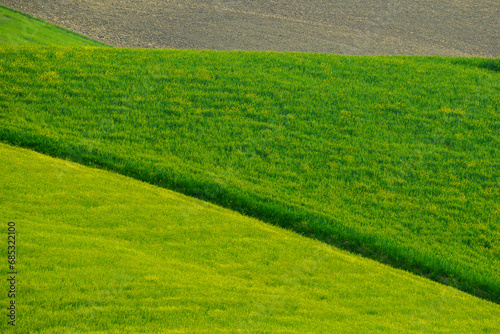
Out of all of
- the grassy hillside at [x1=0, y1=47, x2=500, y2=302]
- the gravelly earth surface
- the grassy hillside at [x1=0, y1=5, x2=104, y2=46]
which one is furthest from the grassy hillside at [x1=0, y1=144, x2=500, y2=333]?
the gravelly earth surface

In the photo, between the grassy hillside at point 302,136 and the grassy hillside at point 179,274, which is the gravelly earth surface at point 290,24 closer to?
the grassy hillside at point 302,136

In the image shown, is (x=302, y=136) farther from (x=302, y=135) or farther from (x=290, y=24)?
(x=290, y=24)

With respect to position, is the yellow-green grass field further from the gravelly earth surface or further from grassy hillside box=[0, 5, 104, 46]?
the gravelly earth surface

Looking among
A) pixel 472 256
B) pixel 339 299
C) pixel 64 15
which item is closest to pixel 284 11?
pixel 64 15

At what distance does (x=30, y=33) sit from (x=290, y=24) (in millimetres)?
19793

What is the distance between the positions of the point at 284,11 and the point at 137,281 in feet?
113

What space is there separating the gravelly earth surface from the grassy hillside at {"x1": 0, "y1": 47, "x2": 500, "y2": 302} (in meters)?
8.06

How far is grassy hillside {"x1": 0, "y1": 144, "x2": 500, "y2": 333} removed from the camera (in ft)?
A: 28.2

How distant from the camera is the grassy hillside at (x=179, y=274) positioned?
8.59 metres

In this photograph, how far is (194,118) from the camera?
64.0ft

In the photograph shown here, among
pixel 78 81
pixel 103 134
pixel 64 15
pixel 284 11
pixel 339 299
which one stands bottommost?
pixel 339 299

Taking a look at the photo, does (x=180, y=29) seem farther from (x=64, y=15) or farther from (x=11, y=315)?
(x=11, y=315)

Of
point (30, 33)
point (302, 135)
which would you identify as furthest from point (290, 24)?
point (302, 135)

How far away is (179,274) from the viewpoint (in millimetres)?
10102
